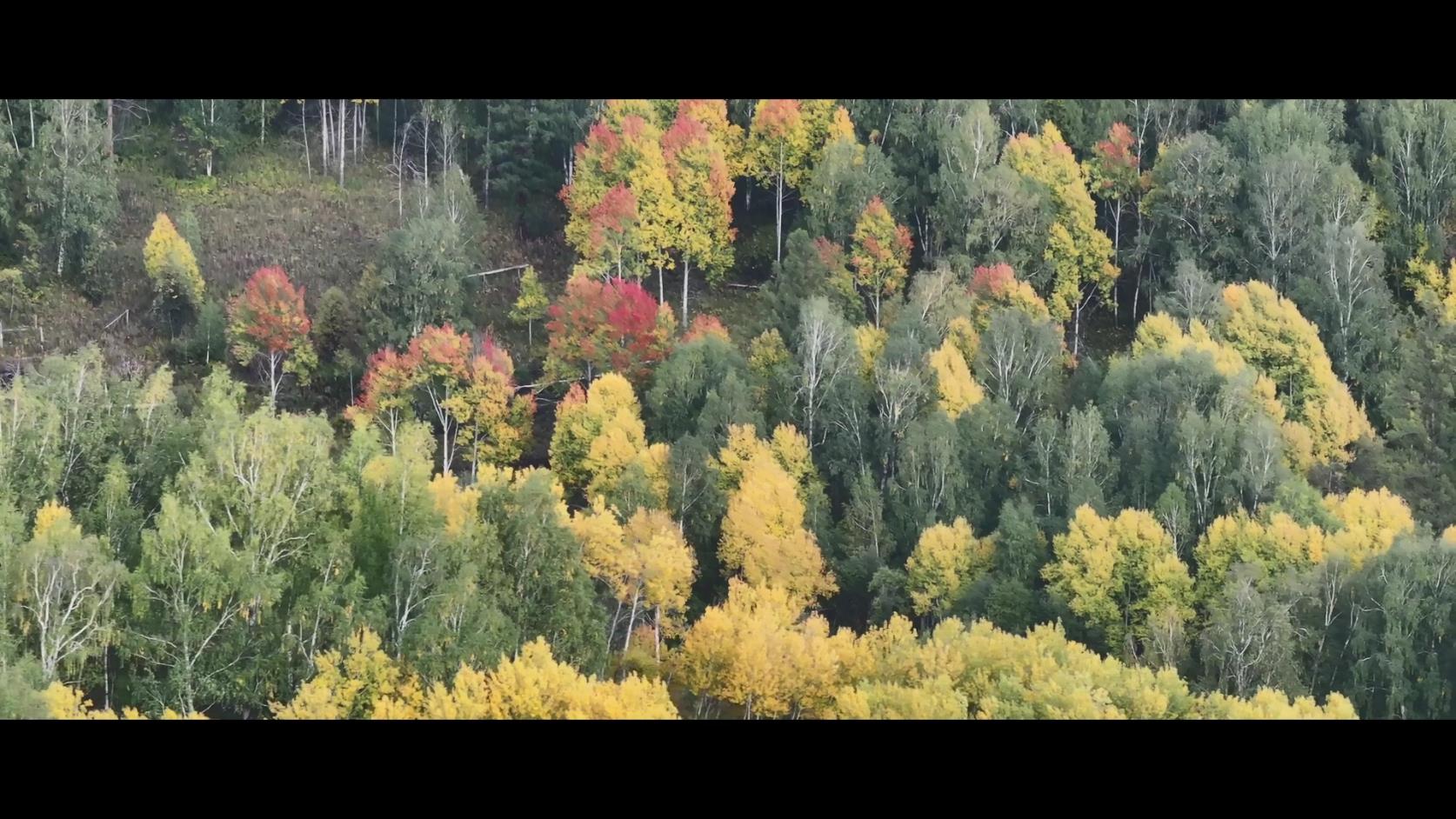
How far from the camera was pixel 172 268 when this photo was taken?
2746 inches

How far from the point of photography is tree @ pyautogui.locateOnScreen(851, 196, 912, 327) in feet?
234

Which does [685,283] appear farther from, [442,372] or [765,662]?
[765,662]

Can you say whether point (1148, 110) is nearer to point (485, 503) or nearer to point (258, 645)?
point (485, 503)

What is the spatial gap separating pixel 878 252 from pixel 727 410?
12747 millimetres

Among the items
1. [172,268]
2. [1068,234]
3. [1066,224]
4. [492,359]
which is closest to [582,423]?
[492,359]

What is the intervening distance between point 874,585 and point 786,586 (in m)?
2.99

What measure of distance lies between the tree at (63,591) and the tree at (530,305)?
26.3m

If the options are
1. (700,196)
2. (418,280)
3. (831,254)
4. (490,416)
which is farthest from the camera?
(700,196)

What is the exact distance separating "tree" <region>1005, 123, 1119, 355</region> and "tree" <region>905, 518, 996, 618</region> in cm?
1617

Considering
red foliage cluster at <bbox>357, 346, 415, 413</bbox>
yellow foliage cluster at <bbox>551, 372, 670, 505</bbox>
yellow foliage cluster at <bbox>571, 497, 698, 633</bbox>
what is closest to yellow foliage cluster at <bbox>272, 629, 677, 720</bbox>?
yellow foliage cluster at <bbox>571, 497, 698, 633</bbox>

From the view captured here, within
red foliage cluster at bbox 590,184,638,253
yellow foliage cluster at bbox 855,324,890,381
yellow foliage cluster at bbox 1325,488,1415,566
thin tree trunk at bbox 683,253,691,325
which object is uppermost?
red foliage cluster at bbox 590,184,638,253

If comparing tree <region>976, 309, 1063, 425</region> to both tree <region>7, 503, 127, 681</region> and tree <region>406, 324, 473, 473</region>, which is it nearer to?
tree <region>406, 324, 473, 473</region>

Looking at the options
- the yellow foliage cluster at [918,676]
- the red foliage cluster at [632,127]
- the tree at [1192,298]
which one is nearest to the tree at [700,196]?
the red foliage cluster at [632,127]

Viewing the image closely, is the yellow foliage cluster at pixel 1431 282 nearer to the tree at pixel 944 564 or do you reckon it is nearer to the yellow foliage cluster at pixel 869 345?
the yellow foliage cluster at pixel 869 345
